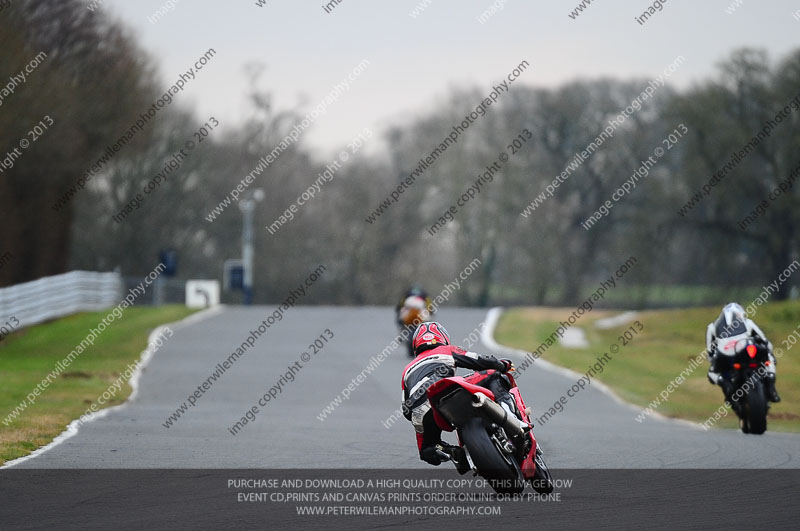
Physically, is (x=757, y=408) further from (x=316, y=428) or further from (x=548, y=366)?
(x=548, y=366)

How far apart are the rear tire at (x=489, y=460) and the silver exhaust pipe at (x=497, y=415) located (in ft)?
0.33

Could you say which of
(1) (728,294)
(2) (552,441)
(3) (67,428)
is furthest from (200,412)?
(1) (728,294)

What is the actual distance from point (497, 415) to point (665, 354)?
2407 centimetres

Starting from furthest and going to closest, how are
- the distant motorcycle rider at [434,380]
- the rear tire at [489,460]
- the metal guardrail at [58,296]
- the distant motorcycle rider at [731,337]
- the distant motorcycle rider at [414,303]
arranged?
the metal guardrail at [58,296] < the distant motorcycle rider at [414,303] < the distant motorcycle rider at [731,337] < the distant motorcycle rider at [434,380] < the rear tire at [489,460]

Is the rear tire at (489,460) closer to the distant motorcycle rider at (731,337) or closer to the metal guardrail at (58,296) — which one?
the distant motorcycle rider at (731,337)

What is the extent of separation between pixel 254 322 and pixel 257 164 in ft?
93.6

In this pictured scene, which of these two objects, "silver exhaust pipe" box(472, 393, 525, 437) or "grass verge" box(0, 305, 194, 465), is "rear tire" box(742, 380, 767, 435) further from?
"grass verge" box(0, 305, 194, 465)

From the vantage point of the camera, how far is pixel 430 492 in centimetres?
953

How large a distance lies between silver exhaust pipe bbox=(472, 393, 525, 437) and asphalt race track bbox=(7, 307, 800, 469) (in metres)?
2.32

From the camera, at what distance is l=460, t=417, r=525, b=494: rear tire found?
28.9ft

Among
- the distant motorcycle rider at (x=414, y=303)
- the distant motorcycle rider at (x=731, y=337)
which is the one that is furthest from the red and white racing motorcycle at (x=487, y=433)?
the distant motorcycle rider at (x=414, y=303)

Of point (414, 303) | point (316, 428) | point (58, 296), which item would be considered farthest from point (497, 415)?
point (58, 296)

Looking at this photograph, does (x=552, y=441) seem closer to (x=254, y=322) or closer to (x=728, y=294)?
(x=254, y=322)

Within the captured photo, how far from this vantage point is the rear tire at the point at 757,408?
48.6 feet
